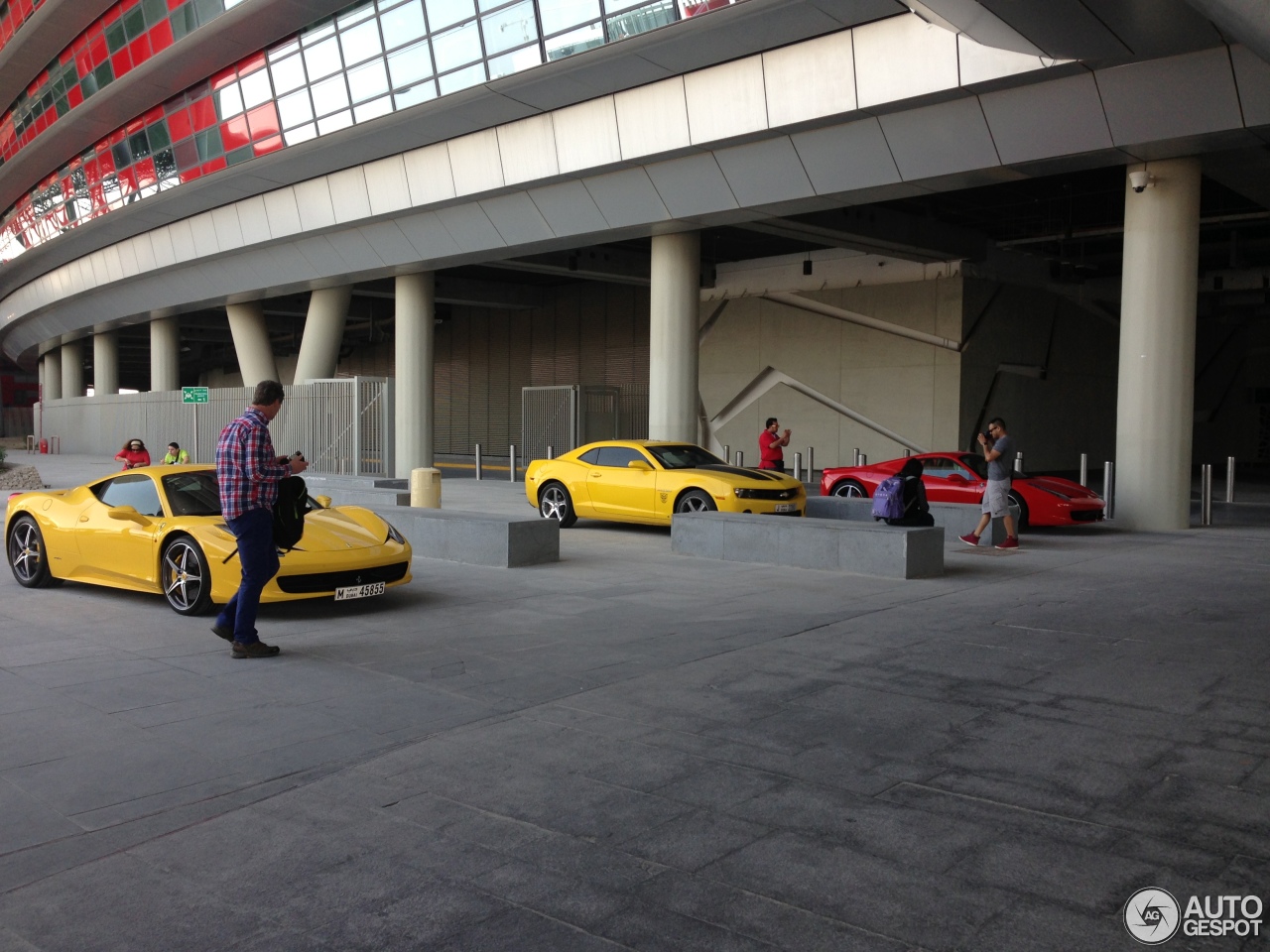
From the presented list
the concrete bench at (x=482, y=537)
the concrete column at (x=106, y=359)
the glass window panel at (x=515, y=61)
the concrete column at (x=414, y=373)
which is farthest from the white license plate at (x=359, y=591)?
the concrete column at (x=106, y=359)

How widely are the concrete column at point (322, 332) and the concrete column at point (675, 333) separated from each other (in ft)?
40.9

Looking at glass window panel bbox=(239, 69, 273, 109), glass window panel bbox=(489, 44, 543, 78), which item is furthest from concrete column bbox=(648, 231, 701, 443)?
glass window panel bbox=(239, 69, 273, 109)

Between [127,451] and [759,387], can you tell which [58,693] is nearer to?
[127,451]

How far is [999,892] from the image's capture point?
3578mm

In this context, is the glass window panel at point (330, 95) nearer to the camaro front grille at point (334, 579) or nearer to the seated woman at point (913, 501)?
the seated woman at point (913, 501)

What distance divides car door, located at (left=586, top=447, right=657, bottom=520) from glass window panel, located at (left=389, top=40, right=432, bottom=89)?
10.1 meters

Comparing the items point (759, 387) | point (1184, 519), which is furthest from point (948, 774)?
point (759, 387)

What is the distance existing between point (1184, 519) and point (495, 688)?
13.6 metres

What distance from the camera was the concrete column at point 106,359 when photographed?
153 ft

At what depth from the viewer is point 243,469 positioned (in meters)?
7.02

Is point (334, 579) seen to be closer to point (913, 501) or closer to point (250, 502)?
point (250, 502)

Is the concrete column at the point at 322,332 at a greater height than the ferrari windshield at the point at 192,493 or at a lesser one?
greater

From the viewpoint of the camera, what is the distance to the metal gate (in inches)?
1250

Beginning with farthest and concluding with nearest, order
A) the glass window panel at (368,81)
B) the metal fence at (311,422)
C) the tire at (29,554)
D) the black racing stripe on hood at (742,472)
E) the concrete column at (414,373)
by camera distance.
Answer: the concrete column at (414,373) < the metal fence at (311,422) < the glass window panel at (368,81) < the black racing stripe on hood at (742,472) < the tire at (29,554)
